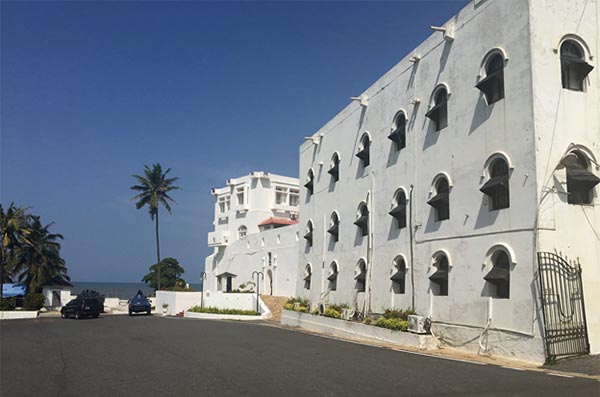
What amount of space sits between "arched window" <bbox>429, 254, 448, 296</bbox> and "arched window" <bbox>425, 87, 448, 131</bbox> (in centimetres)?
443

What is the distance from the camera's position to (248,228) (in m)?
55.0

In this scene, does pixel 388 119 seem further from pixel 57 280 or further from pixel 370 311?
pixel 57 280

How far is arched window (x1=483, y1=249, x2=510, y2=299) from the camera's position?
551 inches

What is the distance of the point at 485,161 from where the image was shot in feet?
49.2

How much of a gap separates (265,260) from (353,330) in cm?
2465

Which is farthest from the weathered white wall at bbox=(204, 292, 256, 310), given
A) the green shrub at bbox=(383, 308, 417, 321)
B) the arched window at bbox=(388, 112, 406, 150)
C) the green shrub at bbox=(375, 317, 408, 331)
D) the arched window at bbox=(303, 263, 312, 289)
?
the arched window at bbox=(388, 112, 406, 150)

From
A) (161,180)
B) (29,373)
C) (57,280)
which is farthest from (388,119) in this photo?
(57,280)

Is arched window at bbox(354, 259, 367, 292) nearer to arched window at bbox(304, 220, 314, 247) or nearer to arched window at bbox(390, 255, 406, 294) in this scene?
arched window at bbox(390, 255, 406, 294)

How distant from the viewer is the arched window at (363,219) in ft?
75.5

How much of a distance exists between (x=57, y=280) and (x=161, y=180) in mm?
15173

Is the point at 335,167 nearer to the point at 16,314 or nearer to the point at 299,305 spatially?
the point at 299,305

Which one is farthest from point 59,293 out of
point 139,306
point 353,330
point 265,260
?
point 353,330

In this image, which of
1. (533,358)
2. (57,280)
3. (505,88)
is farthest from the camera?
(57,280)

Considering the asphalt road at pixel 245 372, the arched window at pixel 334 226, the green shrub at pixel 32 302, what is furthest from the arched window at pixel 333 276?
the green shrub at pixel 32 302
